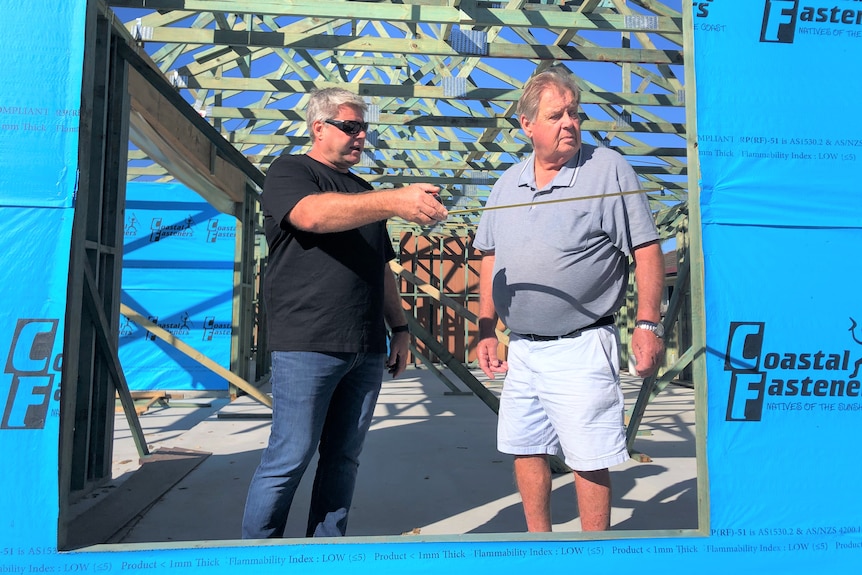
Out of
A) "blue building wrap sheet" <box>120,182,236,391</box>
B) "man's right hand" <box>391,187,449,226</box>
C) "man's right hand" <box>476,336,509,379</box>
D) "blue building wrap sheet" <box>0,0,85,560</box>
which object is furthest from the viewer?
"blue building wrap sheet" <box>120,182,236,391</box>

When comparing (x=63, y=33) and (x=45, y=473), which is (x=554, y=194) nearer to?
(x=63, y=33)

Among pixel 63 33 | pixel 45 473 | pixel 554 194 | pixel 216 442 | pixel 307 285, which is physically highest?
pixel 63 33

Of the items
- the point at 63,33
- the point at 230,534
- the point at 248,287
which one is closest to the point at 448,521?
the point at 230,534

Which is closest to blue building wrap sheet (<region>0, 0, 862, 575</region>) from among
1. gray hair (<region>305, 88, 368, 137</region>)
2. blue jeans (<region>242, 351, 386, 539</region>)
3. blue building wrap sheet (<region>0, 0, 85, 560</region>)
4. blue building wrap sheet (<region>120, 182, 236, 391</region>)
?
blue building wrap sheet (<region>0, 0, 85, 560</region>)

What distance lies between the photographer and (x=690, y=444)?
4.96 metres

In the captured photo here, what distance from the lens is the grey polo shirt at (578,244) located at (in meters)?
1.94

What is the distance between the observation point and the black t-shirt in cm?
197

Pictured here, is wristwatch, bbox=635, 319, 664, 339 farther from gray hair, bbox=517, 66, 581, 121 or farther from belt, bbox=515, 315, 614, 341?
gray hair, bbox=517, 66, 581, 121

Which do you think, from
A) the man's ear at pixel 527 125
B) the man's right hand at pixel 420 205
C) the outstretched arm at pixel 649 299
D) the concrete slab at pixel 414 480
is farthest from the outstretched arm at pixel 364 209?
the concrete slab at pixel 414 480

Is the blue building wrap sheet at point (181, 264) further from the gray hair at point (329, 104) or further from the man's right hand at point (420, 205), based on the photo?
the man's right hand at point (420, 205)

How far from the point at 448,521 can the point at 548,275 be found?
1571mm

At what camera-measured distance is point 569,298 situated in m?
1.98

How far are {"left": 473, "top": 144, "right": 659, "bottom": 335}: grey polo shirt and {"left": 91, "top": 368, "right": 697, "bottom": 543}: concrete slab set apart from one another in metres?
1.20

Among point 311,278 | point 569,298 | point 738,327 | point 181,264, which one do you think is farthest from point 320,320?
point 181,264
